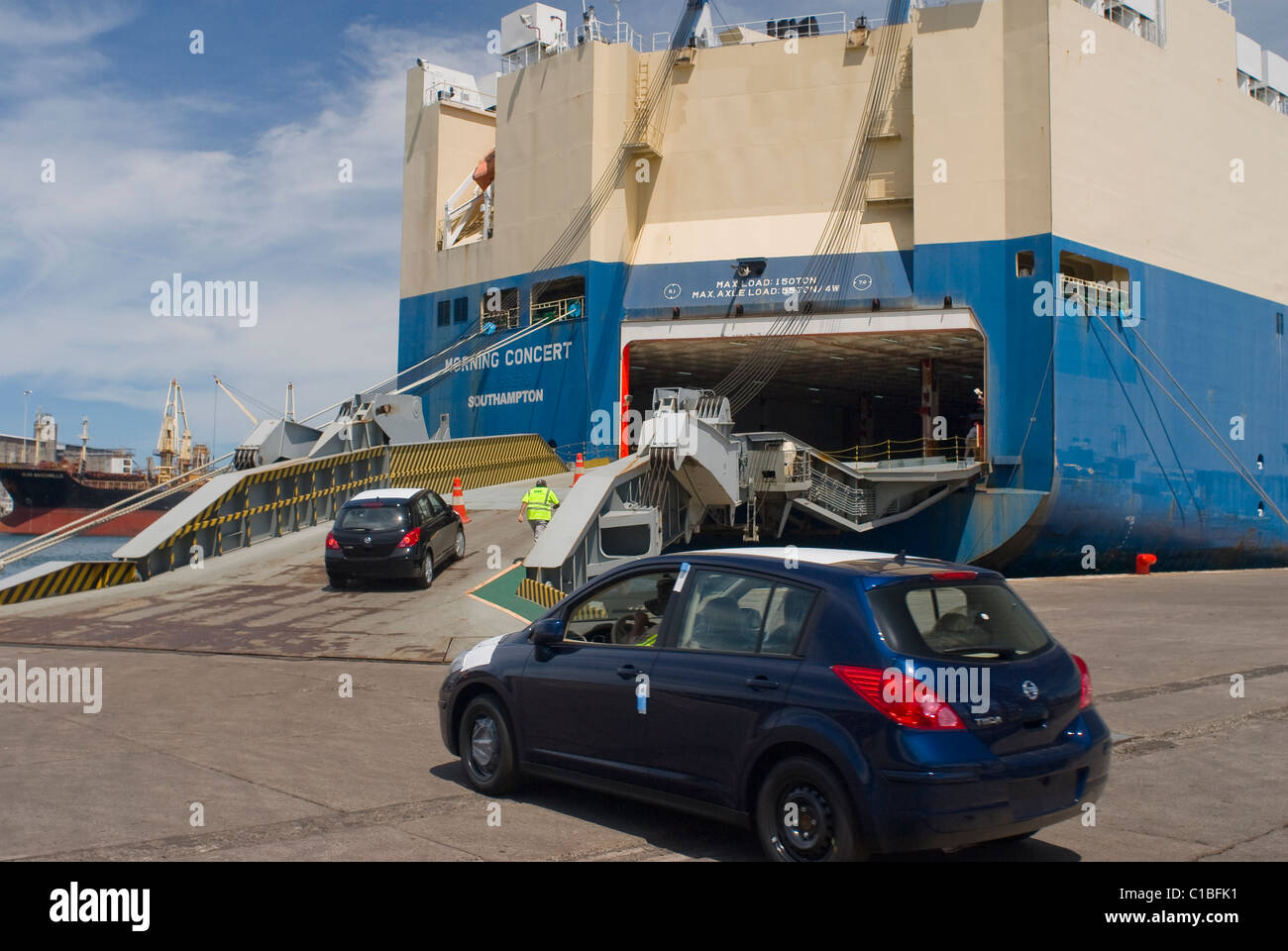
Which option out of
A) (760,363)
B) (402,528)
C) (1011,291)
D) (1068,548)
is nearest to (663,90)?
(760,363)

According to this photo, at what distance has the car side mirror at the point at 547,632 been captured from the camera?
259 inches

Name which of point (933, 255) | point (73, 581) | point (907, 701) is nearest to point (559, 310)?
point (933, 255)

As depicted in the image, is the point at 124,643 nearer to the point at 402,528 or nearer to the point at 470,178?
the point at 402,528

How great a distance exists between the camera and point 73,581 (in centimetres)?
1897

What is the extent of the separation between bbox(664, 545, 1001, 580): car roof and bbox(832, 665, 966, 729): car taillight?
2.00 feet

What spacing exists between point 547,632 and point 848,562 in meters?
1.89

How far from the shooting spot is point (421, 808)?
6.56 meters

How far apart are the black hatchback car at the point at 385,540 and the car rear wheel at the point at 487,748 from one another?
10.9 metres

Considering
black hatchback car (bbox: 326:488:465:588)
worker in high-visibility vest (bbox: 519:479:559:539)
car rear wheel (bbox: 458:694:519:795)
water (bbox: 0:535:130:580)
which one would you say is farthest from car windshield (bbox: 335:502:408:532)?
water (bbox: 0:535:130:580)

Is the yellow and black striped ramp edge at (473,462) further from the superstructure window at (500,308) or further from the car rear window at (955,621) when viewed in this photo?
the car rear window at (955,621)

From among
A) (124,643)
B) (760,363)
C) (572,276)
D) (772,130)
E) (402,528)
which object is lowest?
(124,643)

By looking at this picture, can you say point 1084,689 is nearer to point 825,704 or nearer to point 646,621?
point 825,704

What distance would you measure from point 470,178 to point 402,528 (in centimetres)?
2432

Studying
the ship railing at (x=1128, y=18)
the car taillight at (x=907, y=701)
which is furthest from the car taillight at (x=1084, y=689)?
the ship railing at (x=1128, y=18)
